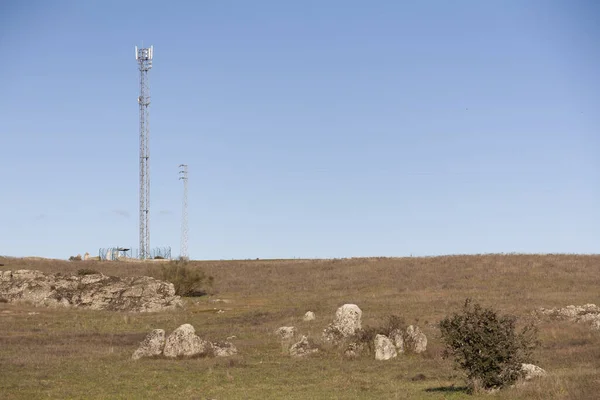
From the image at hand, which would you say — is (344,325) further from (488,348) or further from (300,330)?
(488,348)

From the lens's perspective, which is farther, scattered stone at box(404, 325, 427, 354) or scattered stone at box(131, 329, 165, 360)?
scattered stone at box(404, 325, 427, 354)

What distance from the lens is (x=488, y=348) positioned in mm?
26828

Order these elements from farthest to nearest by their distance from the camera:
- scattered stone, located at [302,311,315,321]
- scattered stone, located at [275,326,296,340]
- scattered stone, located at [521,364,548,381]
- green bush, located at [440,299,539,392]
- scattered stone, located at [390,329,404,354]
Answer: scattered stone, located at [302,311,315,321]
scattered stone, located at [275,326,296,340]
scattered stone, located at [390,329,404,354]
scattered stone, located at [521,364,548,381]
green bush, located at [440,299,539,392]

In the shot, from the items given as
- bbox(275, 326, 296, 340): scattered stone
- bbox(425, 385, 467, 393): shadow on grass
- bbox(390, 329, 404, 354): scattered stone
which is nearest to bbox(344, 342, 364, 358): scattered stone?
bbox(390, 329, 404, 354): scattered stone

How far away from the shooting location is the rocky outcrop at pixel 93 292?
70.6 m

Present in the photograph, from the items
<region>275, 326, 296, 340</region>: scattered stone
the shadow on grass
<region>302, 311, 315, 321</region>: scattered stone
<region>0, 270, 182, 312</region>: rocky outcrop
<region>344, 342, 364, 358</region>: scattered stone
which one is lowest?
the shadow on grass

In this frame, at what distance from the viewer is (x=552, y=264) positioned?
94.1 m

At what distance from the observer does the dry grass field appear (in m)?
29.0

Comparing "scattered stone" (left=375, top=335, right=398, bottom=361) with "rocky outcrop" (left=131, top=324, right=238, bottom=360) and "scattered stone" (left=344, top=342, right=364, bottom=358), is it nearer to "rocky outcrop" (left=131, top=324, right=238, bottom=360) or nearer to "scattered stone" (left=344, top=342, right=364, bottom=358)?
"scattered stone" (left=344, top=342, right=364, bottom=358)

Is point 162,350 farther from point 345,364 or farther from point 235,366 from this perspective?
point 345,364

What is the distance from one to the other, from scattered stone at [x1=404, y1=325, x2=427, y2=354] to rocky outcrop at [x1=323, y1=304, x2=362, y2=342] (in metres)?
2.84

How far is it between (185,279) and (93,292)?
12920 mm

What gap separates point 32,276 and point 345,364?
4767cm

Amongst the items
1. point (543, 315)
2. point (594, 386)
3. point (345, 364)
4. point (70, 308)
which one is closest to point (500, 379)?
point (594, 386)
